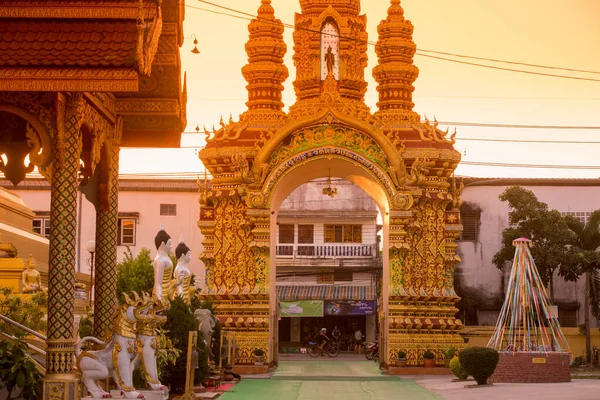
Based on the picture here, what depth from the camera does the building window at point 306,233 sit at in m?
55.1

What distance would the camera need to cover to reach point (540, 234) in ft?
144

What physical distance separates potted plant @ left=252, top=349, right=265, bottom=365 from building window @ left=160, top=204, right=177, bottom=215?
20944 millimetres

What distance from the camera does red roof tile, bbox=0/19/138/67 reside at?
11.9 m

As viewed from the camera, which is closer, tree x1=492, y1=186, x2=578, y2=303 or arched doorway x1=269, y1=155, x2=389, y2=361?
arched doorway x1=269, y1=155, x2=389, y2=361

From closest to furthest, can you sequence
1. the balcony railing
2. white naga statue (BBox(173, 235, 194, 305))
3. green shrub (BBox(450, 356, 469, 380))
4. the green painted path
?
the green painted path → white naga statue (BBox(173, 235, 194, 305)) → green shrub (BBox(450, 356, 469, 380)) → the balcony railing

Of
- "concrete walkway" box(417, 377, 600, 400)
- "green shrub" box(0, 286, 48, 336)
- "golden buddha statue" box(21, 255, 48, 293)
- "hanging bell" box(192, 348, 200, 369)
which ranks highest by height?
"golden buddha statue" box(21, 255, 48, 293)

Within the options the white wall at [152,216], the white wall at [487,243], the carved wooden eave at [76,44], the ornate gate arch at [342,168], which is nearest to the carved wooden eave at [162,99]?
the carved wooden eave at [76,44]

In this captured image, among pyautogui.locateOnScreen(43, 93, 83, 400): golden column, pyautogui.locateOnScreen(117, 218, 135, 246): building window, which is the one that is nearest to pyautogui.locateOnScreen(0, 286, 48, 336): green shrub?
pyautogui.locateOnScreen(43, 93, 83, 400): golden column

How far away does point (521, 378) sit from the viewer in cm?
2870

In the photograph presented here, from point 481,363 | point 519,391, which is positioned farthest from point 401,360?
point 519,391

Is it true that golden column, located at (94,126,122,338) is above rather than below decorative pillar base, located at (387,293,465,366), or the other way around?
above

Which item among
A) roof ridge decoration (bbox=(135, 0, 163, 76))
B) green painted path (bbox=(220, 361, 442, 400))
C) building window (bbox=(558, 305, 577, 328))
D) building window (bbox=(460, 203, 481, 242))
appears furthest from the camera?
building window (bbox=(460, 203, 481, 242))

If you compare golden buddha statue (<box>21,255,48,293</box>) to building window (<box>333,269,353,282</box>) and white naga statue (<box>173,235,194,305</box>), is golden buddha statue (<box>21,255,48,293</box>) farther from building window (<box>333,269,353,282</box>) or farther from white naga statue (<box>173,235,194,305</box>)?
building window (<box>333,269,353,282</box>)

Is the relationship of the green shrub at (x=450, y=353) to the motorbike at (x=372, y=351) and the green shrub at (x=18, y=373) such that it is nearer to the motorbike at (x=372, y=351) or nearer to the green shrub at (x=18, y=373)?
the motorbike at (x=372, y=351)
